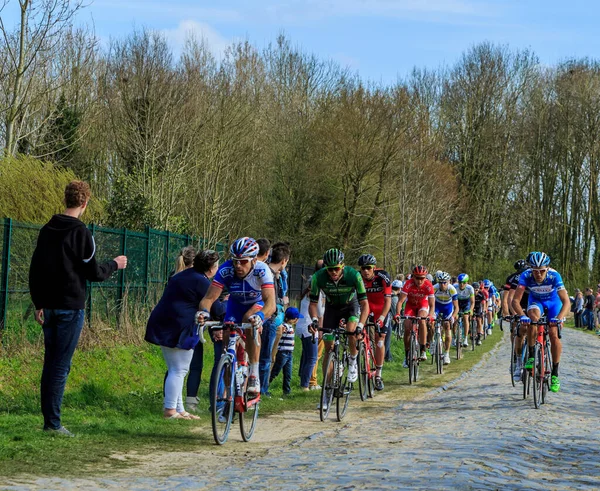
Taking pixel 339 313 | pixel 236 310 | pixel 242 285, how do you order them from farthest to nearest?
pixel 339 313 → pixel 236 310 → pixel 242 285

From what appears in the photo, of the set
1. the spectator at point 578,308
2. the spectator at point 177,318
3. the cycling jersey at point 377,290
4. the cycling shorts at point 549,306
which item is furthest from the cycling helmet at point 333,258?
the spectator at point 578,308

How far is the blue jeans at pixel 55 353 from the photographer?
31.4 ft

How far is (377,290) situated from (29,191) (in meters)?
8.11

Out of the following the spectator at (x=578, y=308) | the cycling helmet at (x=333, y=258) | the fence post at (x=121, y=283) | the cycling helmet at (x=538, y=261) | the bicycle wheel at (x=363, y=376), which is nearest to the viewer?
the cycling helmet at (x=333, y=258)

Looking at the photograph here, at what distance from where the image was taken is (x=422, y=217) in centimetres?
4666

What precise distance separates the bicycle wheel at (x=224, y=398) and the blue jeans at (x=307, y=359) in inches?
213

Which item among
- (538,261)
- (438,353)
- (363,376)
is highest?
(538,261)

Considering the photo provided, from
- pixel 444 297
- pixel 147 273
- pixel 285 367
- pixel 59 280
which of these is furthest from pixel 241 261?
pixel 444 297

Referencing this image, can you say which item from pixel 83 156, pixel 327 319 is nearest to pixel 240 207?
pixel 83 156

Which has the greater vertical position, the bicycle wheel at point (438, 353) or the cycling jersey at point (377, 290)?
the cycling jersey at point (377, 290)

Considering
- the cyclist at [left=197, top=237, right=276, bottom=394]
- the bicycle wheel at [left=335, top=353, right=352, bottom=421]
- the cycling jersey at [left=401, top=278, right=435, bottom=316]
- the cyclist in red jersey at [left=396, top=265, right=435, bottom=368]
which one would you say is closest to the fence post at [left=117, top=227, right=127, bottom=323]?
the cyclist in red jersey at [left=396, top=265, right=435, bottom=368]

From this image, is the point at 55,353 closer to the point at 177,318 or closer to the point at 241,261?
the point at 177,318

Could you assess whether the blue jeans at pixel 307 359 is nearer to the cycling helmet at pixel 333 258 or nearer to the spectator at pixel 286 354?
the spectator at pixel 286 354

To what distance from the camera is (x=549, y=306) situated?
15.0 meters
